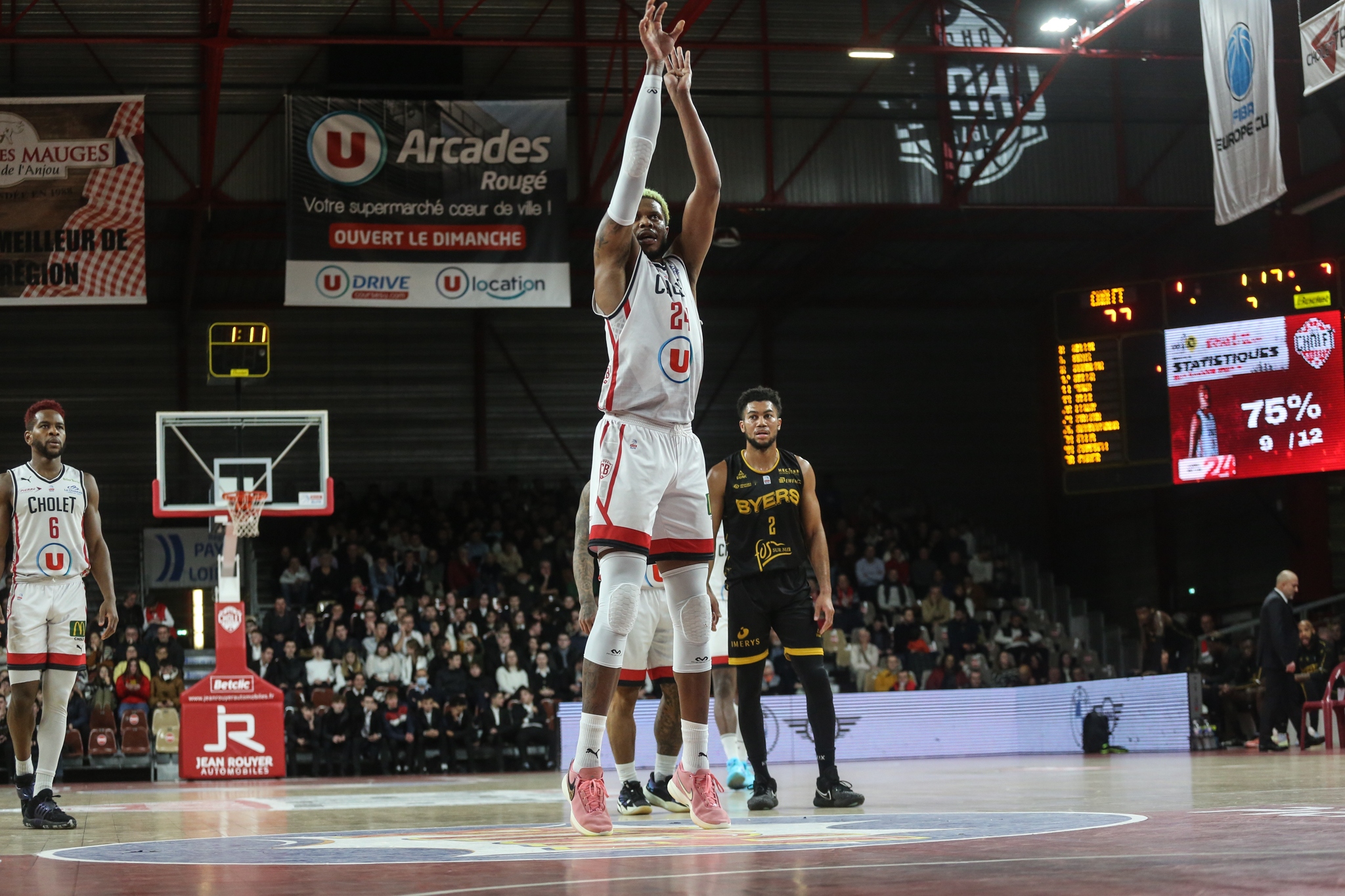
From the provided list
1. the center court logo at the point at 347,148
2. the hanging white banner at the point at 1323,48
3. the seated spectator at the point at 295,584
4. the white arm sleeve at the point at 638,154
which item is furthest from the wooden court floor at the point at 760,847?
the seated spectator at the point at 295,584

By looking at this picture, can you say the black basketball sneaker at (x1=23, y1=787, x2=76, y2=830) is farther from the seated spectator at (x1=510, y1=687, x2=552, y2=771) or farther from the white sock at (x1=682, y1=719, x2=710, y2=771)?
the seated spectator at (x1=510, y1=687, x2=552, y2=771)

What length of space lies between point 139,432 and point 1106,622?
61.6 ft

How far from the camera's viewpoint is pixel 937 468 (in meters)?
29.8

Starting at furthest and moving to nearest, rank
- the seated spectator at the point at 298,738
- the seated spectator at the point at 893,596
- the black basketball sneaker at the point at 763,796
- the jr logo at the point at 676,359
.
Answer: the seated spectator at the point at 893,596, the seated spectator at the point at 298,738, the black basketball sneaker at the point at 763,796, the jr logo at the point at 676,359

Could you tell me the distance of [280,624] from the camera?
66.5 ft

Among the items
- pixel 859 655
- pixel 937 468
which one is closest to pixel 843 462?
pixel 937 468

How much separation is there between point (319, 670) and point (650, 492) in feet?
47.4

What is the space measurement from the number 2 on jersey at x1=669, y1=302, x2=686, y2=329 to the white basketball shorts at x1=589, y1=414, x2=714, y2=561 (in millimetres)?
395

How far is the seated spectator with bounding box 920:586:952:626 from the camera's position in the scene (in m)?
23.9

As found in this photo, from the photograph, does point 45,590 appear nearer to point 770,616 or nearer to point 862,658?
point 770,616

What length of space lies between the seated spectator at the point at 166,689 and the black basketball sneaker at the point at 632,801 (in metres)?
12.7

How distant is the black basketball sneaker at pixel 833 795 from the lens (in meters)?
6.99

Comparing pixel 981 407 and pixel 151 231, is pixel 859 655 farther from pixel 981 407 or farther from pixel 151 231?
pixel 151 231

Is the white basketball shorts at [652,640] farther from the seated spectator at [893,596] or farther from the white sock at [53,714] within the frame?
the seated spectator at [893,596]
